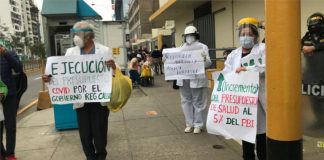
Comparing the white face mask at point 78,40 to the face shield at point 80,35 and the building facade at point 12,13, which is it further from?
the building facade at point 12,13

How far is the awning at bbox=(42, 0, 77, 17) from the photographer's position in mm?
7348

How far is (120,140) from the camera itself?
6195 millimetres

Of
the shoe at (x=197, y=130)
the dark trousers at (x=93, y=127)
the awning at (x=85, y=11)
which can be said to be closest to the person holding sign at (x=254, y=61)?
the dark trousers at (x=93, y=127)

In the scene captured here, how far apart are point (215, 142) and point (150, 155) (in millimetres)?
1092

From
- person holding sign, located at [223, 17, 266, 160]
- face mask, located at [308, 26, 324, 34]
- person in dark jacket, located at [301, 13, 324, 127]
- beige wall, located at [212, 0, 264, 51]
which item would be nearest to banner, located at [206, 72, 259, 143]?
person holding sign, located at [223, 17, 266, 160]

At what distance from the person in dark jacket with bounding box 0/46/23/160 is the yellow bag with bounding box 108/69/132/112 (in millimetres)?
1552

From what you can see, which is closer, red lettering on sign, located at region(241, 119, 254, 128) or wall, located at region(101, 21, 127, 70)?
red lettering on sign, located at region(241, 119, 254, 128)

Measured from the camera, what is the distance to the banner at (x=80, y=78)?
15.3 ft

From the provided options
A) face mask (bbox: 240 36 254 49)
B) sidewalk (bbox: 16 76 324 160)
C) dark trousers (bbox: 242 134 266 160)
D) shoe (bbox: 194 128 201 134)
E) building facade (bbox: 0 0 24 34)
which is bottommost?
sidewalk (bbox: 16 76 324 160)

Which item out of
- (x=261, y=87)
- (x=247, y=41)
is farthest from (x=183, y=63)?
(x=261, y=87)

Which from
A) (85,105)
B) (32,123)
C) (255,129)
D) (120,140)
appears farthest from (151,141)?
(32,123)

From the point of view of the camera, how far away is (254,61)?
12.8 feet

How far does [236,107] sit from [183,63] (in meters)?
2.69

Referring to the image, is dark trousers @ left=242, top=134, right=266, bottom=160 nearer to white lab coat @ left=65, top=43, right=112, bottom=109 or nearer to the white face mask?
white lab coat @ left=65, top=43, right=112, bottom=109
